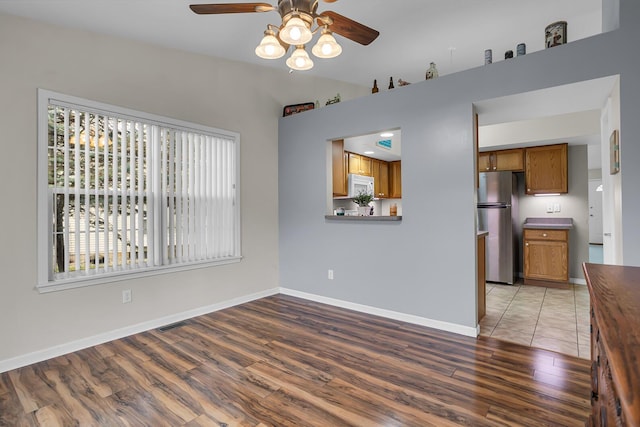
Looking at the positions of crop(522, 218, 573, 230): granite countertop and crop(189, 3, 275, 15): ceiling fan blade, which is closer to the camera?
crop(189, 3, 275, 15): ceiling fan blade

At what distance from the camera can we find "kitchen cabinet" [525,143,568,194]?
477 centimetres

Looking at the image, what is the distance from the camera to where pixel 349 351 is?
2607 mm

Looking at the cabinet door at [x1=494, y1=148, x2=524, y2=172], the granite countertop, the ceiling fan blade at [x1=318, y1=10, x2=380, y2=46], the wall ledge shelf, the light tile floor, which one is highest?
the ceiling fan blade at [x1=318, y1=10, x2=380, y2=46]

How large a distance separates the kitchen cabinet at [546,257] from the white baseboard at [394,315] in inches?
100

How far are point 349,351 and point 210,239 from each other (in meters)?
2.00

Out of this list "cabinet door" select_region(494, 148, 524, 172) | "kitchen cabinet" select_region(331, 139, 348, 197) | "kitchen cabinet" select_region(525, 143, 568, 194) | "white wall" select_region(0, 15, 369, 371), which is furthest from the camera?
"cabinet door" select_region(494, 148, 524, 172)

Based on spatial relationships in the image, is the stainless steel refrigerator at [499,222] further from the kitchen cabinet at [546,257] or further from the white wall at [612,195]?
the white wall at [612,195]

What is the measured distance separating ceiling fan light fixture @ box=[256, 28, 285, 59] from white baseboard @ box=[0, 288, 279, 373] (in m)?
2.67

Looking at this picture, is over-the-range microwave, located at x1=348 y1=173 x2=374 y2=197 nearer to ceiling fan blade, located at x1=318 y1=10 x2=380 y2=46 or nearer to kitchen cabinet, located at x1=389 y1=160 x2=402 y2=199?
kitchen cabinet, located at x1=389 y1=160 x2=402 y2=199

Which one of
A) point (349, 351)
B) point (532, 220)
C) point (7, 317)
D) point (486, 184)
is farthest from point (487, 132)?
point (7, 317)

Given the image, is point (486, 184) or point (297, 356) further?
point (486, 184)

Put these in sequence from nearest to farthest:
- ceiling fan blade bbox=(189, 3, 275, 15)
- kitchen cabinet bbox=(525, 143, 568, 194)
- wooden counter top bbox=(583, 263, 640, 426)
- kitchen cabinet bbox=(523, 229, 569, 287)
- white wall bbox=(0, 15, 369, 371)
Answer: wooden counter top bbox=(583, 263, 640, 426) → ceiling fan blade bbox=(189, 3, 275, 15) → white wall bbox=(0, 15, 369, 371) → kitchen cabinet bbox=(523, 229, 569, 287) → kitchen cabinet bbox=(525, 143, 568, 194)

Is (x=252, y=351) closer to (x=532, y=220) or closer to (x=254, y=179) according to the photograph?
(x=254, y=179)

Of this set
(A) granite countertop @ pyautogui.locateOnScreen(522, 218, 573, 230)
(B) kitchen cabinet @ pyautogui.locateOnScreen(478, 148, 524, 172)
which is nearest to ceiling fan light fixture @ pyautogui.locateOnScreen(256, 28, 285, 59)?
(B) kitchen cabinet @ pyautogui.locateOnScreen(478, 148, 524, 172)
